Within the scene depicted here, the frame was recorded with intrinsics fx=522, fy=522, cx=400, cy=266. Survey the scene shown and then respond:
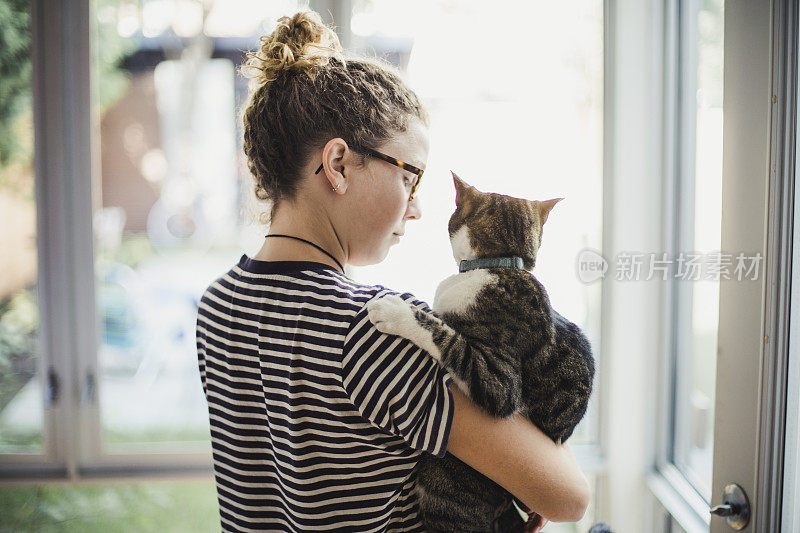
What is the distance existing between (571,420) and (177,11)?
1.74 m

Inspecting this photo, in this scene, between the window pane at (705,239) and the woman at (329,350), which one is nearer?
the woman at (329,350)

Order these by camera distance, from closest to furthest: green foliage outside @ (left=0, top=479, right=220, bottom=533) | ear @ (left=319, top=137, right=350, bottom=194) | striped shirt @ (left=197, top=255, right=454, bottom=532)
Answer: striped shirt @ (left=197, top=255, right=454, bottom=532)
ear @ (left=319, top=137, right=350, bottom=194)
green foliage outside @ (left=0, top=479, right=220, bottom=533)

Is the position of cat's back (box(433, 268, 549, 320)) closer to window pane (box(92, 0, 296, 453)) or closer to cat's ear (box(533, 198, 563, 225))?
cat's ear (box(533, 198, 563, 225))

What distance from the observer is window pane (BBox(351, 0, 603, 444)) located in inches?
68.9

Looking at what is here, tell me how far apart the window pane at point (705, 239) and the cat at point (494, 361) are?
717 millimetres

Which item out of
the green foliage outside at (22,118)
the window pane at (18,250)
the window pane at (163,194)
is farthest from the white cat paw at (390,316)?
the window pane at (18,250)

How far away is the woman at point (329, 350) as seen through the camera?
0.68 meters

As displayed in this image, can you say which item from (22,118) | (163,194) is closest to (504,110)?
(163,194)

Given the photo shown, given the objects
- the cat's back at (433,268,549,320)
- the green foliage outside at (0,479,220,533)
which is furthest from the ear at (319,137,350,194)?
the green foliage outside at (0,479,220,533)

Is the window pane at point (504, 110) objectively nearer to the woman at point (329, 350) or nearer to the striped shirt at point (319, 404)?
the woman at point (329, 350)

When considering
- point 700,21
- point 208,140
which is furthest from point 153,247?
point 700,21

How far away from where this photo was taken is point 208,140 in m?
1.78

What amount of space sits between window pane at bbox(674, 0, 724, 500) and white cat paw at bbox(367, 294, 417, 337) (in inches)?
40.3

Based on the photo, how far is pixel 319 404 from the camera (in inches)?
27.2
